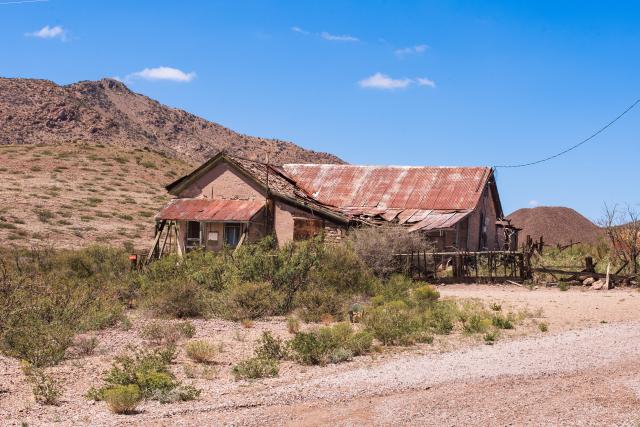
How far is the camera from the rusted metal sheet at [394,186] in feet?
107

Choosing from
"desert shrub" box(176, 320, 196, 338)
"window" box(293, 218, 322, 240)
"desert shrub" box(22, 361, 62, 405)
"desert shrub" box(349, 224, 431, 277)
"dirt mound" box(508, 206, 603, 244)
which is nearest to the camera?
"desert shrub" box(22, 361, 62, 405)

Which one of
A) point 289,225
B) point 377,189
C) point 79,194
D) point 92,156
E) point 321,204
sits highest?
point 92,156

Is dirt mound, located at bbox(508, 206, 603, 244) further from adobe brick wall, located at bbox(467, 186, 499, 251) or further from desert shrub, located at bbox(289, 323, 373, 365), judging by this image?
desert shrub, located at bbox(289, 323, 373, 365)

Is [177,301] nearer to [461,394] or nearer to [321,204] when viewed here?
[461,394]

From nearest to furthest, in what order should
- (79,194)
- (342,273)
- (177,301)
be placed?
(177,301), (342,273), (79,194)

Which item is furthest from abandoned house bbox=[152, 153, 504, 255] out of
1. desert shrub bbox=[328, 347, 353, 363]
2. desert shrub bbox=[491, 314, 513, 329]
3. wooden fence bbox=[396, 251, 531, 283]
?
desert shrub bbox=[328, 347, 353, 363]

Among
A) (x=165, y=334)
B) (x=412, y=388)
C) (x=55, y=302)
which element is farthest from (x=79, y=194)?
(x=412, y=388)

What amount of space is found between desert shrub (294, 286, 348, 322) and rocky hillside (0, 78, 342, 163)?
171 ft

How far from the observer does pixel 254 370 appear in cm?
1173

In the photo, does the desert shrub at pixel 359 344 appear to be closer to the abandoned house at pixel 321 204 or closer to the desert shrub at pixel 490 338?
the desert shrub at pixel 490 338

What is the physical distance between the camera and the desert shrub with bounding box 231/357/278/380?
460 inches

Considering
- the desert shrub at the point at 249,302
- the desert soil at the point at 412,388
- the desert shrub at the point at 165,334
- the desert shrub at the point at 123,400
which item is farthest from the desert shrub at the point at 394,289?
the desert shrub at the point at 123,400

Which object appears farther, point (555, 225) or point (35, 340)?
point (555, 225)

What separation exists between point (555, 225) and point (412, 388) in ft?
176
